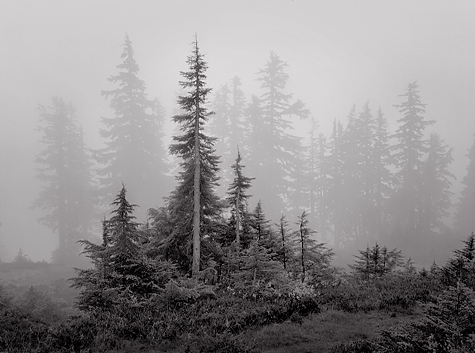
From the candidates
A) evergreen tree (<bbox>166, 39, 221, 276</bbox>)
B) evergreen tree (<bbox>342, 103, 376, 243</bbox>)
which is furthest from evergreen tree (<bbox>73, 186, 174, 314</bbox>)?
evergreen tree (<bbox>342, 103, 376, 243</bbox>)

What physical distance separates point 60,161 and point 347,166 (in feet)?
122

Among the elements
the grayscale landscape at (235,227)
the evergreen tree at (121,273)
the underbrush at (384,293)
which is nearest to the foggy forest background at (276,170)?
the grayscale landscape at (235,227)

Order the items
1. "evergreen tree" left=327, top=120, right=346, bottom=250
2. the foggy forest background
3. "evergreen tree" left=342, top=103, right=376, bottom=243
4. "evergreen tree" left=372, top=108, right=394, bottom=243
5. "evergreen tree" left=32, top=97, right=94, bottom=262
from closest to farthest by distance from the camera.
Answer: the foggy forest background → "evergreen tree" left=32, top=97, right=94, bottom=262 → "evergreen tree" left=372, top=108, right=394, bottom=243 → "evergreen tree" left=342, top=103, right=376, bottom=243 → "evergreen tree" left=327, top=120, right=346, bottom=250

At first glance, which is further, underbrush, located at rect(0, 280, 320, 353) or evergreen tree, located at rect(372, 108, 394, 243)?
evergreen tree, located at rect(372, 108, 394, 243)

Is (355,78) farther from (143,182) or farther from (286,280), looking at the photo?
(286,280)

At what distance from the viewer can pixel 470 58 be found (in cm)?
11512

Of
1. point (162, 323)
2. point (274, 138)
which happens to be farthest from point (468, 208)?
point (162, 323)

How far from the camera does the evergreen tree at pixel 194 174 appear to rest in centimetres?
1434

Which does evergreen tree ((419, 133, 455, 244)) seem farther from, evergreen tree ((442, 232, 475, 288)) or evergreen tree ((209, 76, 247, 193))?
evergreen tree ((442, 232, 475, 288))

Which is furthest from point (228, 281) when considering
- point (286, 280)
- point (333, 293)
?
point (333, 293)

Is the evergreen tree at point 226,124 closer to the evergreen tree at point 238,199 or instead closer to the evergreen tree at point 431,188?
the evergreen tree at point 238,199

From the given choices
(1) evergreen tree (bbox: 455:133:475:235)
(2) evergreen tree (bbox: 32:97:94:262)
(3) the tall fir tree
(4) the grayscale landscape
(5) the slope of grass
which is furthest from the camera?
(3) the tall fir tree

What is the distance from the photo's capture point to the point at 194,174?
47.6ft

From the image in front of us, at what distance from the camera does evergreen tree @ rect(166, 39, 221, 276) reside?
14.3 m
